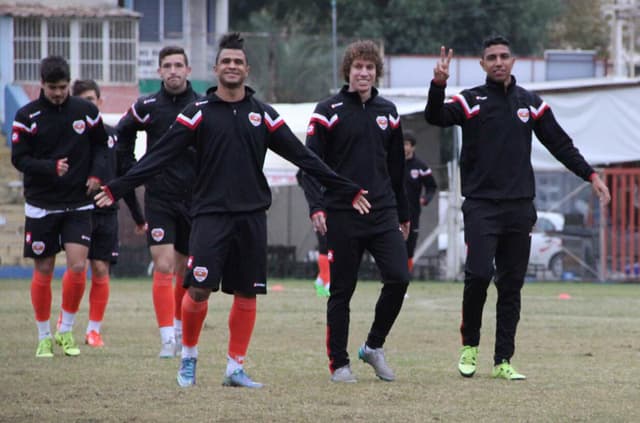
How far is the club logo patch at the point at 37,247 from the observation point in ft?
38.4

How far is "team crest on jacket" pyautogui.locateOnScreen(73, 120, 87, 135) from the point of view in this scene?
1164 cm

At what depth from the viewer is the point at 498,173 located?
9.87 m

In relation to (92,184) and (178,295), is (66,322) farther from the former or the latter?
(92,184)

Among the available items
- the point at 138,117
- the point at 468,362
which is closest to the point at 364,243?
the point at 468,362

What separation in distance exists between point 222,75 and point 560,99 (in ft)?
62.2

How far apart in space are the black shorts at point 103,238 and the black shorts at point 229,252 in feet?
12.3

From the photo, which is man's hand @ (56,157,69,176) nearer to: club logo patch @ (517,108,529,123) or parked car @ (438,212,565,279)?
club logo patch @ (517,108,529,123)

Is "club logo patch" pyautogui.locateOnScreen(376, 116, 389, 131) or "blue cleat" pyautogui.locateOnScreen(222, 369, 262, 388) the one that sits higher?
"club logo patch" pyautogui.locateOnScreen(376, 116, 389, 131)

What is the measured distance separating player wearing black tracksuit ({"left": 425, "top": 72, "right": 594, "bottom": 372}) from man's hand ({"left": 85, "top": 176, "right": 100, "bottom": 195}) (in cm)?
299

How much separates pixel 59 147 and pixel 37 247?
0.83 metres

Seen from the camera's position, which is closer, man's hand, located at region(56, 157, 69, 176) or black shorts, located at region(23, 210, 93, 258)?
man's hand, located at region(56, 157, 69, 176)

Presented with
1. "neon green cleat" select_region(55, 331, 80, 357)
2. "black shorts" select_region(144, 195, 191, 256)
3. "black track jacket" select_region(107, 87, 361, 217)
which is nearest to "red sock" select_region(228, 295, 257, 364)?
"black track jacket" select_region(107, 87, 361, 217)

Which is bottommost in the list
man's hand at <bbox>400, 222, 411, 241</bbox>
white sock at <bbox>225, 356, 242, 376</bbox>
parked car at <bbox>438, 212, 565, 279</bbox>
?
parked car at <bbox>438, 212, 565, 279</bbox>

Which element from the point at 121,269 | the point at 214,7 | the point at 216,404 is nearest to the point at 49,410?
the point at 216,404
